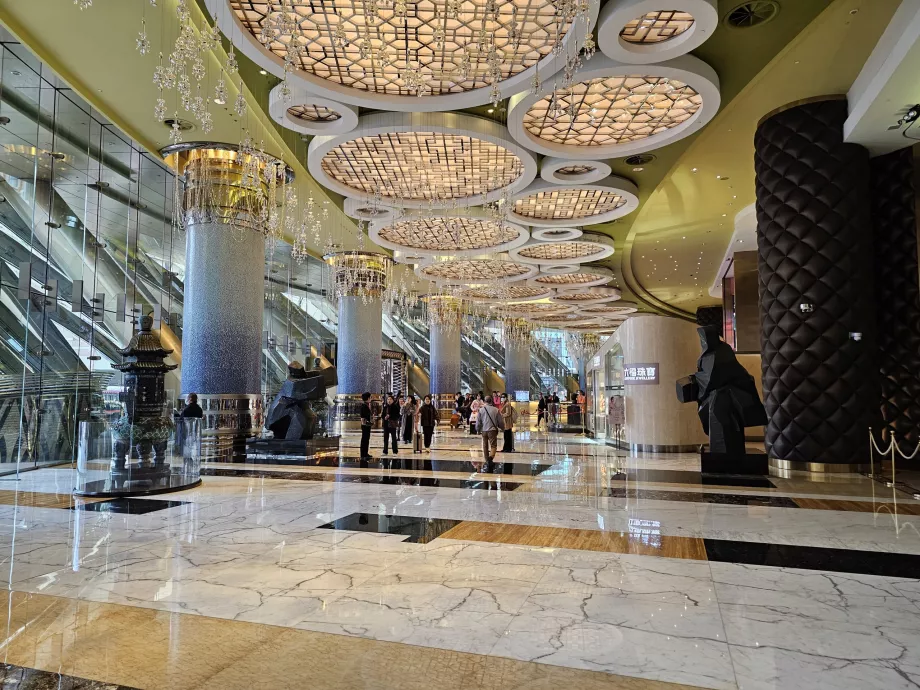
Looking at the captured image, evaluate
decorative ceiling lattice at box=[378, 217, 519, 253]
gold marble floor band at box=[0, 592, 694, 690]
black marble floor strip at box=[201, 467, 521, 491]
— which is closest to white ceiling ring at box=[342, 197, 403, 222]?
decorative ceiling lattice at box=[378, 217, 519, 253]

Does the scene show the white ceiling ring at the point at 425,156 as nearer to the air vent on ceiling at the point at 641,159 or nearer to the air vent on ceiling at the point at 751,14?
the air vent on ceiling at the point at 641,159

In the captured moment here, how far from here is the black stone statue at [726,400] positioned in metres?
8.75

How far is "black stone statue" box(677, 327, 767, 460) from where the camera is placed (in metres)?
8.75

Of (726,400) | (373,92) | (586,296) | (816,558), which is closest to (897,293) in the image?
(726,400)

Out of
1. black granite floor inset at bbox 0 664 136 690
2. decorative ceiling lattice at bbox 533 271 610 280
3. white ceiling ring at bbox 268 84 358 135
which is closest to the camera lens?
black granite floor inset at bbox 0 664 136 690

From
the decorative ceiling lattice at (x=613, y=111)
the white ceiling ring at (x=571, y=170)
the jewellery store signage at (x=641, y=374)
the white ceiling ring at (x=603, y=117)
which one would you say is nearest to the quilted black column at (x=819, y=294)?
the white ceiling ring at (x=603, y=117)

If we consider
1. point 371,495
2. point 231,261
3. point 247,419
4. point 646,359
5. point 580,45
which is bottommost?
point 371,495

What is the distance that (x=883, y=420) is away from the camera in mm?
8711

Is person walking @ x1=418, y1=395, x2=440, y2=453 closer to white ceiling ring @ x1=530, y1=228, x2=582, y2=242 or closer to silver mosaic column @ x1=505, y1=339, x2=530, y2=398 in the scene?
white ceiling ring @ x1=530, y1=228, x2=582, y2=242

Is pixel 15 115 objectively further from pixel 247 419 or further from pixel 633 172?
pixel 633 172

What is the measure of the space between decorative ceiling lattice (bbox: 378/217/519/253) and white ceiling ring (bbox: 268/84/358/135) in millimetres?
4868

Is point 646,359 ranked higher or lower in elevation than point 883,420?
higher

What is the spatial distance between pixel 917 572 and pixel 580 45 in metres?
5.73

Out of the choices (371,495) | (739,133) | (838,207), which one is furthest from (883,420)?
(371,495)
